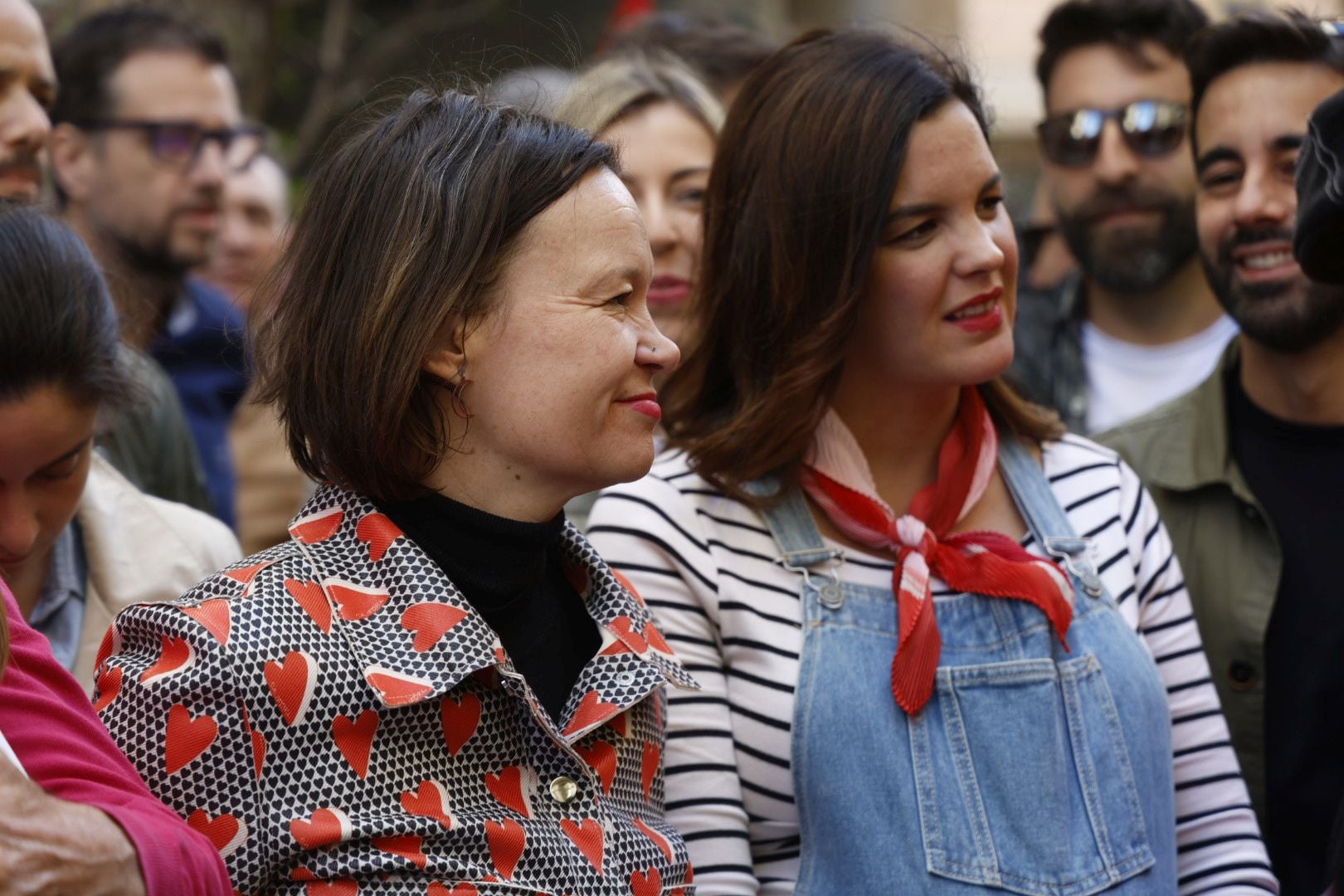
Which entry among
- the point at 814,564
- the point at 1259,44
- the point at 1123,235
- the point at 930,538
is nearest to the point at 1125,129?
the point at 1123,235

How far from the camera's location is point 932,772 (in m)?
2.68

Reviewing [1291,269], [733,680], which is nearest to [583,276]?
[733,680]

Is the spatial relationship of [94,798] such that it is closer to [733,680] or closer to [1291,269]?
[733,680]

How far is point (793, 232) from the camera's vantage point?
2988 mm

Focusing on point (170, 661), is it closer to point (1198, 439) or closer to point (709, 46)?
point (1198, 439)

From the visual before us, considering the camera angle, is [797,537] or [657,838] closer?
[657,838]

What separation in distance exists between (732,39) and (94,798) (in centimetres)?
365

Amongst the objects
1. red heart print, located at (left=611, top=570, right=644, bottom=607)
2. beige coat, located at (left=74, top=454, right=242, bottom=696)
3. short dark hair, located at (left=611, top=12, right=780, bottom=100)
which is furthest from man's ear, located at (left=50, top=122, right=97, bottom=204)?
red heart print, located at (left=611, top=570, right=644, bottom=607)

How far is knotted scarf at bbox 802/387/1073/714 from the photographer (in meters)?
2.75

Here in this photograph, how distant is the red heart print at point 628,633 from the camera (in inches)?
97.4

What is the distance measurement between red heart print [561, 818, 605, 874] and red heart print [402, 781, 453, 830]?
19 centimetres

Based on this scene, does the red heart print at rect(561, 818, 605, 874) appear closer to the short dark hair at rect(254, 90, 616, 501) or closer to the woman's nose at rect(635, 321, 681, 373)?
the short dark hair at rect(254, 90, 616, 501)

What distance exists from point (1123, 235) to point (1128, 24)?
69cm

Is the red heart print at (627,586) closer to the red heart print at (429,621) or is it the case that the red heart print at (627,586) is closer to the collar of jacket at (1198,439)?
the red heart print at (429,621)
